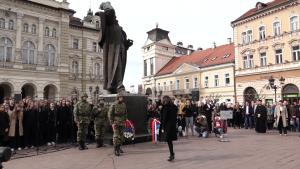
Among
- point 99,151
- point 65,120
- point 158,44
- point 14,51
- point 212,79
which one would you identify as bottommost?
point 99,151

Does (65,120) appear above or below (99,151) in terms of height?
above

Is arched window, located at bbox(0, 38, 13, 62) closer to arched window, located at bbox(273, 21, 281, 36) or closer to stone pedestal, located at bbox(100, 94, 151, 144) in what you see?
stone pedestal, located at bbox(100, 94, 151, 144)

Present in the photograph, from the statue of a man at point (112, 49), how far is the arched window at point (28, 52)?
32.5 metres

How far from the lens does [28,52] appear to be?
1622 inches

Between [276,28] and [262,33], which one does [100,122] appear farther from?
[262,33]

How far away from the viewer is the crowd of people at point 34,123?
1059cm

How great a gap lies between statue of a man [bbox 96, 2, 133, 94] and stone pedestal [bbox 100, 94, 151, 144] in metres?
0.57

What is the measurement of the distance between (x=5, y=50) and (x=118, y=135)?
116 ft

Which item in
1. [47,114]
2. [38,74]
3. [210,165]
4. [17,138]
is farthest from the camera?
[38,74]

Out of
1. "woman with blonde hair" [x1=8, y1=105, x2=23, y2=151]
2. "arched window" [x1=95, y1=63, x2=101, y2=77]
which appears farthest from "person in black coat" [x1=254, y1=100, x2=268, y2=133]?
"arched window" [x1=95, y1=63, x2=101, y2=77]

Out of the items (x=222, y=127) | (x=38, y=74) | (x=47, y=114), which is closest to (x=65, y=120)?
(x=47, y=114)

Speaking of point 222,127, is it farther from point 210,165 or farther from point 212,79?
point 212,79

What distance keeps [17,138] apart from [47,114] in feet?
4.82

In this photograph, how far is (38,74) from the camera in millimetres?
41062
